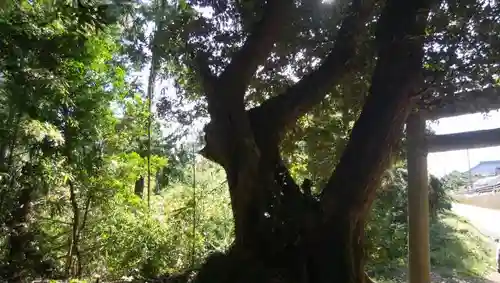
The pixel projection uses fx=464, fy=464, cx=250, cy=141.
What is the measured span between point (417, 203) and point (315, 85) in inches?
56.5

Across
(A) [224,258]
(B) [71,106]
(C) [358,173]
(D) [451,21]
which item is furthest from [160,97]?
(D) [451,21]

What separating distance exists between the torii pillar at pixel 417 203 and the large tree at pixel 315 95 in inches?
23.4

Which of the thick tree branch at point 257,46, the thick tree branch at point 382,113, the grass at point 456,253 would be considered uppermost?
the thick tree branch at point 257,46

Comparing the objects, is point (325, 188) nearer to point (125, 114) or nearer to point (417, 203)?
point (417, 203)

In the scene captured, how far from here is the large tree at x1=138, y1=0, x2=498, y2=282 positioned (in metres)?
3.37

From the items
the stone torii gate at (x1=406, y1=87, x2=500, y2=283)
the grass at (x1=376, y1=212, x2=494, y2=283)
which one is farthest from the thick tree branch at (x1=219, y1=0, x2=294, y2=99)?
the grass at (x1=376, y1=212, x2=494, y2=283)

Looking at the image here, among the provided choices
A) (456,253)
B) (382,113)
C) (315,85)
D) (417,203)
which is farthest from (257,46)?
(456,253)

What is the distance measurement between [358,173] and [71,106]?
107 inches

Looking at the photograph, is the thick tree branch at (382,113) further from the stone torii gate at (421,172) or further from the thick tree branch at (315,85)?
the stone torii gate at (421,172)

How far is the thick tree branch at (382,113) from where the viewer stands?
3439 millimetres

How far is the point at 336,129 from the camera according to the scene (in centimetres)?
492

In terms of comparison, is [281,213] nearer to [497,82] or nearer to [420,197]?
[420,197]

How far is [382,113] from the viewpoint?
3469 millimetres

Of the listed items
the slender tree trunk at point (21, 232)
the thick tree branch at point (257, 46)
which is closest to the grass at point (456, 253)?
the thick tree branch at point (257, 46)
